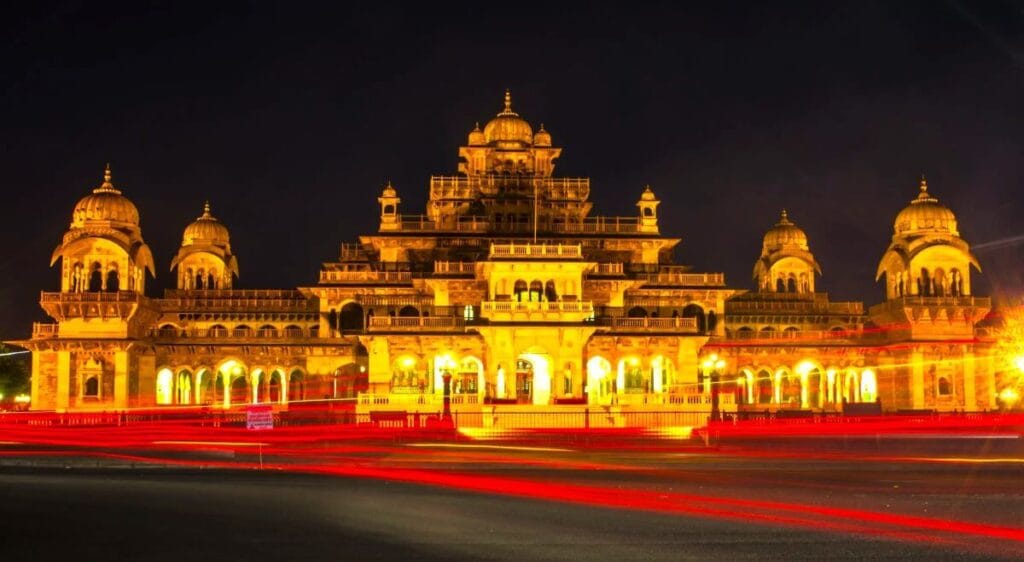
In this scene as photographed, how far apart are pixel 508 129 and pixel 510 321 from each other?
85.3ft

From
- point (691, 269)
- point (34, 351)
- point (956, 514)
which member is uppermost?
point (691, 269)

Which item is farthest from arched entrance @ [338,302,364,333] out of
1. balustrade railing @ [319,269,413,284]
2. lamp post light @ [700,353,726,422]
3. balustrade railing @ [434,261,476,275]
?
lamp post light @ [700,353,726,422]

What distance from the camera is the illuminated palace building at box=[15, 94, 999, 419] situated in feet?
212

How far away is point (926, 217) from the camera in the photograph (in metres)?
75.0

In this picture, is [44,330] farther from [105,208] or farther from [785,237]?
[785,237]

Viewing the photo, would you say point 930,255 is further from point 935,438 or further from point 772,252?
point 935,438

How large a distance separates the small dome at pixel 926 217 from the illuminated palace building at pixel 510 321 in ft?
0.49

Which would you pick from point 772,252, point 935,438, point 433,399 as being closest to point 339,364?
point 433,399

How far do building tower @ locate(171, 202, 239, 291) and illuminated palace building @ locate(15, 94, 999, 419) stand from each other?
8.06m

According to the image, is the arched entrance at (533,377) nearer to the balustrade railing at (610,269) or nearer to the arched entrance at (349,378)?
the balustrade railing at (610,269)

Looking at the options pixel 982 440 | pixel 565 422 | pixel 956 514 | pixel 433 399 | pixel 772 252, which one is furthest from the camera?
pixel 772 252

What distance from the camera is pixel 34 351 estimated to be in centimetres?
6794

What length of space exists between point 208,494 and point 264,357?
5290 centimetres

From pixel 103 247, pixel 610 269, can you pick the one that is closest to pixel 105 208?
pixel 103 247
